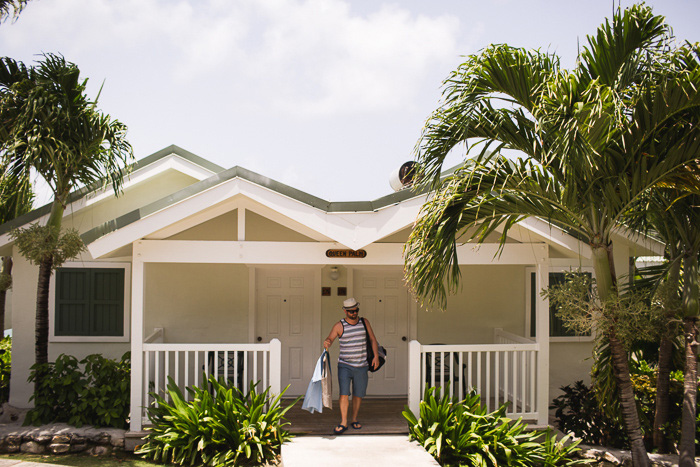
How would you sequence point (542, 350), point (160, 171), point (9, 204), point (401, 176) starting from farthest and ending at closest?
point (9, 204) → point (401, 176) → point (160, 171) → point (542, 350)

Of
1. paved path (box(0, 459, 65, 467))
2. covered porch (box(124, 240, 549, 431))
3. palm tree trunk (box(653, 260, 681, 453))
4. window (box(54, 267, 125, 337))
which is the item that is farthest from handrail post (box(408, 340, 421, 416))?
window (box(54, 267, 125, 337))

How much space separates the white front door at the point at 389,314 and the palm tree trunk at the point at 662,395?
150 inches

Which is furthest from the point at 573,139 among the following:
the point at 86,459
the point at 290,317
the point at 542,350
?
the point at 86,459

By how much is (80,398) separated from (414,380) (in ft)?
14.2

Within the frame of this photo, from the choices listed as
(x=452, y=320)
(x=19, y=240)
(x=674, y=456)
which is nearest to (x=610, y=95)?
(x=674, y=456)

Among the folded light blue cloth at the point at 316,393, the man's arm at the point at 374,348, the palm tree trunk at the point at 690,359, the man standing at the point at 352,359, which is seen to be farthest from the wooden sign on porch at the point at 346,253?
the palm tree trunk at the point at 690,359

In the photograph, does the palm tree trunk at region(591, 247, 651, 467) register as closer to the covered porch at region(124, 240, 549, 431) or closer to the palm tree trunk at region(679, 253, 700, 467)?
the palm tree trunk at region(679, 253, 700, 467)

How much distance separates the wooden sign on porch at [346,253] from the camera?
7.07 m

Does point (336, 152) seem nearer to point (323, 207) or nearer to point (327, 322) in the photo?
point (327, 322)

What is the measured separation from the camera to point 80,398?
283 inches

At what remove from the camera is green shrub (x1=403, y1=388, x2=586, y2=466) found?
6.04 metres

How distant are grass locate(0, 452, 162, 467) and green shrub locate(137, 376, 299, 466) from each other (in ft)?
0.47

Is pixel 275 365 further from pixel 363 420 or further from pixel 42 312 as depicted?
pixel 42 312

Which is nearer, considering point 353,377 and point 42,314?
point 353,377
